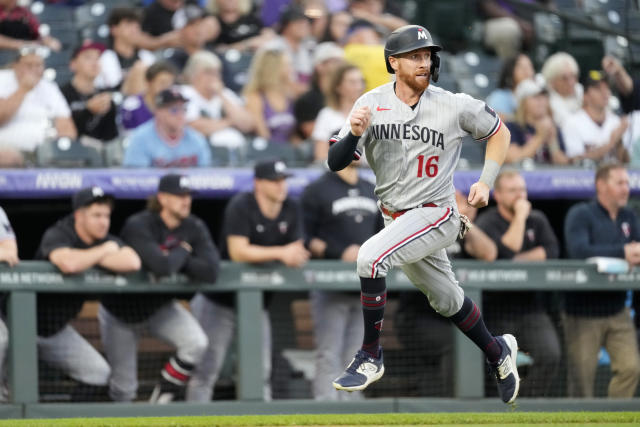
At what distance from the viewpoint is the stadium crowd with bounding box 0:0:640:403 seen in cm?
707

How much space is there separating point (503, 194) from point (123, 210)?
119 inches

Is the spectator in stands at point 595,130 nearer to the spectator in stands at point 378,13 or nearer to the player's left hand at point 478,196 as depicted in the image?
the spectator in stands at point 378,13

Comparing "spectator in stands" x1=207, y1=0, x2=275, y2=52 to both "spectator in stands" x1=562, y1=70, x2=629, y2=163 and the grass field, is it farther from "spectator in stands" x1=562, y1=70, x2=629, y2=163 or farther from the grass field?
the grass field

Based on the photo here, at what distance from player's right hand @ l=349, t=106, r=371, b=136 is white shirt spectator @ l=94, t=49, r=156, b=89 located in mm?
4449

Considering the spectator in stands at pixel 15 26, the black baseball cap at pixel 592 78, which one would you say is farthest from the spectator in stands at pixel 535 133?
the spectator in stands at pixel 15 26

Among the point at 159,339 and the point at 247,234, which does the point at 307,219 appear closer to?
the point at 247,234

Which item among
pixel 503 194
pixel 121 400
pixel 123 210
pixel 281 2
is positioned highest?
pixel 281 2

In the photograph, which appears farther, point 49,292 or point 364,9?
point 364,9

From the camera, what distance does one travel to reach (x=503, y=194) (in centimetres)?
774

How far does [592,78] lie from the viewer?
9.92m

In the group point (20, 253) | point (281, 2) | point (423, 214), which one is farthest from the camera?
point (281, 2)

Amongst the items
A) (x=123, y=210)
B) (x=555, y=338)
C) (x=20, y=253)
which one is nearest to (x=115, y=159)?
(x=123, y=210)

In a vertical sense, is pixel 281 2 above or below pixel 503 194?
above

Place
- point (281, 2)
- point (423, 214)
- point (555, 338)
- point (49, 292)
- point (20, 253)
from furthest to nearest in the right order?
point (281, 2)
point (20, 253)
point (555, 338)
point (49, 292)
point (423, 214)
